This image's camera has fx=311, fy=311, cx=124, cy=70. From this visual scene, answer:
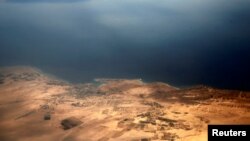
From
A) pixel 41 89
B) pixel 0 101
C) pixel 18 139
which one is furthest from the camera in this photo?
pixel 41 89

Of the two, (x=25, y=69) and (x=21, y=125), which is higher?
(x=25, y=69)

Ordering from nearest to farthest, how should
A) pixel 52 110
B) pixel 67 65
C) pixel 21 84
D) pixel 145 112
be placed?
pixel 145 112 < pixel 52 110 < pixel 21 84 < pixel 67 65

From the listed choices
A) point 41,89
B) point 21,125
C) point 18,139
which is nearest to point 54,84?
point 41,89

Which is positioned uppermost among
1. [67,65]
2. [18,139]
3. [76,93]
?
[67,65]

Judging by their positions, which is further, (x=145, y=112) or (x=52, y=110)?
(x=52, y=110)

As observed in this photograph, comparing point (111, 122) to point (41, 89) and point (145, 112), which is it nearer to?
point (145, 112)

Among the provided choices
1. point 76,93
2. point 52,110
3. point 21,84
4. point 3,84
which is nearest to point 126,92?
point 76,93

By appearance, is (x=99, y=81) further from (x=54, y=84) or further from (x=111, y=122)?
(x=111, y=122)
